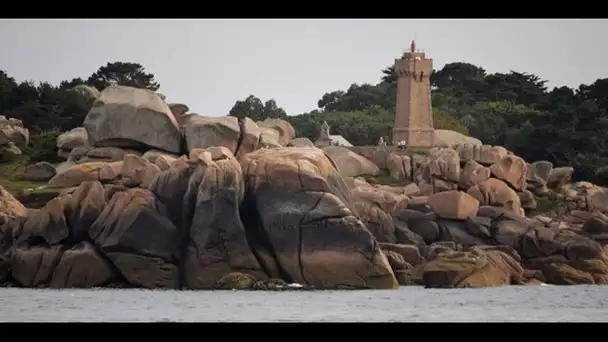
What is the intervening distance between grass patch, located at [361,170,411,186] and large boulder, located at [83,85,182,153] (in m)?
12.5

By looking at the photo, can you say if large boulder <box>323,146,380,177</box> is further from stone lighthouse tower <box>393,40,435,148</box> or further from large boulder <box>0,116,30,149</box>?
large boulder <box>0,116,30,149</box>

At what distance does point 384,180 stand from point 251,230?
22.3 metres

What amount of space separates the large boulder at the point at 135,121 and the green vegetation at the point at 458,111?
9.92 meters

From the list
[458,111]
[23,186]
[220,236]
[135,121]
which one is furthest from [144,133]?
[458,111]

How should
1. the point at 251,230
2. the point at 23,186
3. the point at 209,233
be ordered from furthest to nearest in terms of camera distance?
1. the point at 23,186
2. the point at 251,230
3. the point at 209,233

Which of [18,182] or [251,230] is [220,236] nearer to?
[251,230]

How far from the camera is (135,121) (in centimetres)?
4891

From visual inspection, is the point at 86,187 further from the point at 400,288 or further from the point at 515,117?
the point at 515,117

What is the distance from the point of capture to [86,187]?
129 feet

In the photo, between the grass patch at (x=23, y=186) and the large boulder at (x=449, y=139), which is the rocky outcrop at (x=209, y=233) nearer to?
the grass patch at (x=23, y=186)

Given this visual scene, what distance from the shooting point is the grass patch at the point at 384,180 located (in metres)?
58.1

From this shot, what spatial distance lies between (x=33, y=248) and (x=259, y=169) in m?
7.29

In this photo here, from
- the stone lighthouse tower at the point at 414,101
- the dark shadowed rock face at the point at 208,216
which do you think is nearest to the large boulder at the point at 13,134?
the stone lighthouse tower at the point at 414,101
